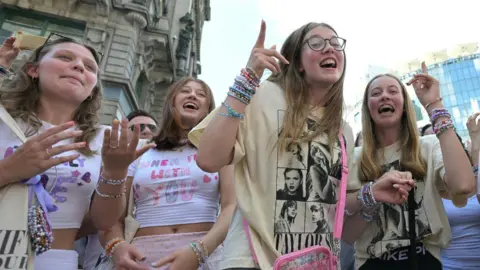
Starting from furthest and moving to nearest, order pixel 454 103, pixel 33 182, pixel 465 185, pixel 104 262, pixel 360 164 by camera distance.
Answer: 1. pixel 454 103
2. pixel 360 164
3. pixel 104 262
4. pixel 465 185
5. pixel 33 182

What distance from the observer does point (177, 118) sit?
2701 mm

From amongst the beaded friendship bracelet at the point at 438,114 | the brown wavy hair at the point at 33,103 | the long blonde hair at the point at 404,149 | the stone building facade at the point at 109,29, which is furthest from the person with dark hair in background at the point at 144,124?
the stone building facade at the point at 109,29

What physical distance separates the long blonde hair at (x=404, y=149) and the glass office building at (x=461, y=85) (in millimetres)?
47020

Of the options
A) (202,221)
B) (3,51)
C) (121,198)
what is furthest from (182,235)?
(3,51)

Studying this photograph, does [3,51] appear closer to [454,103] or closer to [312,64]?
[312,64]

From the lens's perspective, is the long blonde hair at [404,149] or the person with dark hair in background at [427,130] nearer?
the long blonde hair at [404,149]

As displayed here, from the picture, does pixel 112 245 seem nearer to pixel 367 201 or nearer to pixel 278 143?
pixel 278 143

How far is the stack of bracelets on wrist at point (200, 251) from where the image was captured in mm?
1934

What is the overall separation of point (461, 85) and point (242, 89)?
52476mm

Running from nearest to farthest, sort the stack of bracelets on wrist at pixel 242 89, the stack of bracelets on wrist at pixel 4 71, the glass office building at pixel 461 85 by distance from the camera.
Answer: the stack of bracelets on wrist at pixel 242 89 → the stack of bracelets on wrist at pixel 4 71 → the glass office building at pixel 461 85

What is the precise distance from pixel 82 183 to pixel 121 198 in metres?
0.25

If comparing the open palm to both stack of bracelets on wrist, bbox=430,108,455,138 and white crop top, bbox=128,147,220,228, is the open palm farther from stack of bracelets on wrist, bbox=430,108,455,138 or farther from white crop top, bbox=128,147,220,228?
stack of bracelets on wrist, bbox=430,108,455,138

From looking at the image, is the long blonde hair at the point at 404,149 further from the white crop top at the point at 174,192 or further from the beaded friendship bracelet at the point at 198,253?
the beaded friendship bracelet at the point at 198,253

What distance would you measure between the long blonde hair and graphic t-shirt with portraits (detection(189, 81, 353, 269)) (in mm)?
666
